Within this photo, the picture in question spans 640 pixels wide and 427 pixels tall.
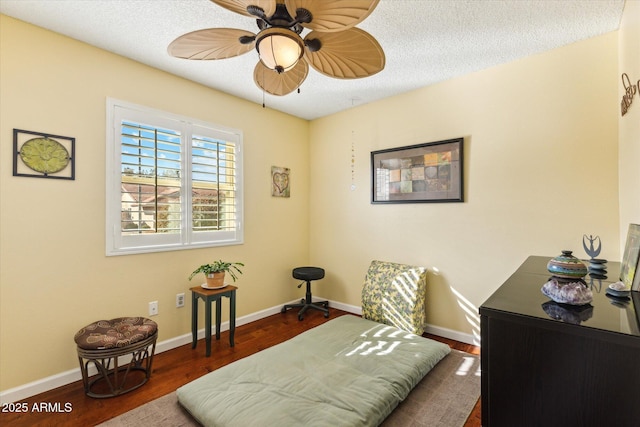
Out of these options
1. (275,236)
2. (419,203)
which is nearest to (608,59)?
(419,203)

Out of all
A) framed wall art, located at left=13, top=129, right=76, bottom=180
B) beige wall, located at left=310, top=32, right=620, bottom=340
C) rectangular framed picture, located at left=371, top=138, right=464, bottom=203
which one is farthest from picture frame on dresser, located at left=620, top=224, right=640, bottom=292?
framed wall art, located at left=13, top=129, right=76, bottom=180

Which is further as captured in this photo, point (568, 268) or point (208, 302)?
point (208, 302)

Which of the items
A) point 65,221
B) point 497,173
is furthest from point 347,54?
point 65,221

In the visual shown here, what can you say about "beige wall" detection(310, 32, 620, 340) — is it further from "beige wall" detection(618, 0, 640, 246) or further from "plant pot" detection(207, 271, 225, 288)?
"plant pot" detection(207, 271, 225, 288)

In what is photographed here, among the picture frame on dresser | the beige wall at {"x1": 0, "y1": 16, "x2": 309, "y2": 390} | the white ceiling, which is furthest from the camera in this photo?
the beige wall at {"x1": 0, "y1": 16, "x2": 309, "y2": 390}

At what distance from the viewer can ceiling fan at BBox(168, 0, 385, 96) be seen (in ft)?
3.95

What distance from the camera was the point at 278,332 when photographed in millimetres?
3146

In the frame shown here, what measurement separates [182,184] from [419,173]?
7.98 ft

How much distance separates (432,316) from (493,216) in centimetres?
120

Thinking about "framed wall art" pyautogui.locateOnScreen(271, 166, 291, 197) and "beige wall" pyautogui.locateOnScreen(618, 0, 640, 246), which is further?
"framed wall art" pyautogui.locateOnScreen(271, 166, 291, 197)

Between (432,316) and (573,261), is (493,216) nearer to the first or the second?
(432,316)

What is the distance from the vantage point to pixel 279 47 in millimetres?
1330

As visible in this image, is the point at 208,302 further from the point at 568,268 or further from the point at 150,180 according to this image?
the point at 568,268

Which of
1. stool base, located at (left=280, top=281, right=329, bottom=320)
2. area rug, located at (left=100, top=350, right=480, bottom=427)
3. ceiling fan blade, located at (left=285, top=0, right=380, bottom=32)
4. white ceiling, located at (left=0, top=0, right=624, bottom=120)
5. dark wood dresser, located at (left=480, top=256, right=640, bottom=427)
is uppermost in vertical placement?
white ceiling, located at (left=0, top=0, right=624, bottom=120)
